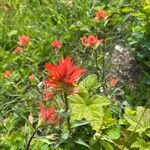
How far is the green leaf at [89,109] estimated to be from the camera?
236 cm

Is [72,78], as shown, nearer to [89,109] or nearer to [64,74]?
[64,74]

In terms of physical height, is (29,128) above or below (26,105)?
above

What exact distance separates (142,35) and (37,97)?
84 cm

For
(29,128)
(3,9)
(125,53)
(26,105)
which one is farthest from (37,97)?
(3,9)

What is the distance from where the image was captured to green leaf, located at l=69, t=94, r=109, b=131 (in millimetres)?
2359

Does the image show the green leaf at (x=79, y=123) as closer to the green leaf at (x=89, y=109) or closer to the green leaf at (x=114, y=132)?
the green leaf at (x=89, y=109)

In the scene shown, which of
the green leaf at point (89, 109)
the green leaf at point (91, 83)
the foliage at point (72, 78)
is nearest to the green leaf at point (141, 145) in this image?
the foliage at point (72, 78)

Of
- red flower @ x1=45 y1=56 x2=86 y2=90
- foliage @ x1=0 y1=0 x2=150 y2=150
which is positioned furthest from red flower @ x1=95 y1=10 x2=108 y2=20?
red flower @ x1=45 y1=56 x2=86 y2=90

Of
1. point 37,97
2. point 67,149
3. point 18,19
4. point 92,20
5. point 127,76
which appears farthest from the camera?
point 18,19

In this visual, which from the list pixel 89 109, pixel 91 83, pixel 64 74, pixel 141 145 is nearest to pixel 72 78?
pixel 64 74

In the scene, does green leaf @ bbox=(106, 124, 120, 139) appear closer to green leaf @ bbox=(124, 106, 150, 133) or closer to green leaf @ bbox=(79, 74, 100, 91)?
green leaf @ bbox=(124, 106, 150, 133)

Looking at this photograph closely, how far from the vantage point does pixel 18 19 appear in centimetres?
391

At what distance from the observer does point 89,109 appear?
2400 millimetres

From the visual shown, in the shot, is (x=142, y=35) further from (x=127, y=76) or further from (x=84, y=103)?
(x=84, y=103)
